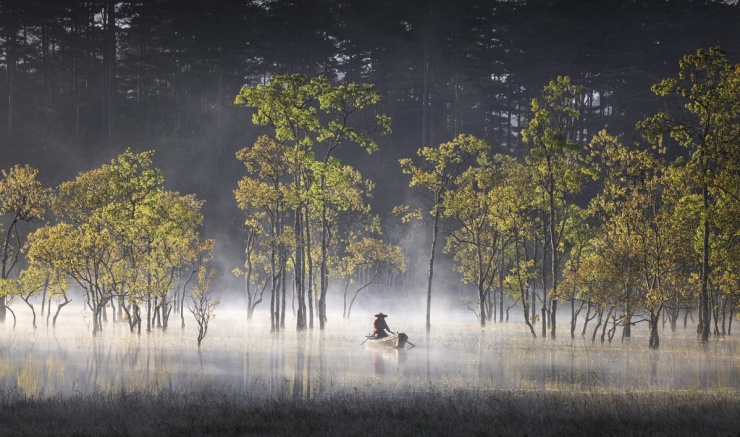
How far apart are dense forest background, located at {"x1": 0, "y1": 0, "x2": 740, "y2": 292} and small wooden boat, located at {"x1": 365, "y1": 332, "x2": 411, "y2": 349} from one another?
77419 mm

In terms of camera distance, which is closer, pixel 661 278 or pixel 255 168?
pixel 661 278

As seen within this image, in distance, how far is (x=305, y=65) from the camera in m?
155

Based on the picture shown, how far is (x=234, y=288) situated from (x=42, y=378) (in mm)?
88194

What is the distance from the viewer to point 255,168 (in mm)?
66625

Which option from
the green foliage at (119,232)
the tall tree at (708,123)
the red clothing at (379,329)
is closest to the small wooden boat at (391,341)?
the red clothing at (379,329)

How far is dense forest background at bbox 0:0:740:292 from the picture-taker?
13100cm

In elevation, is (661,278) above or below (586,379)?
above

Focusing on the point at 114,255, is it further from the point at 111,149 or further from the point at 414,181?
the point at 111,149

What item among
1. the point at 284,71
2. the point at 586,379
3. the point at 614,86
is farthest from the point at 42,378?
the point at 284,71

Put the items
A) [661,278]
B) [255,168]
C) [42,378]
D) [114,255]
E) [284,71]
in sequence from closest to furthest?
[42,378]
[661,278]
[255,168]
[114,255]
[284,71]

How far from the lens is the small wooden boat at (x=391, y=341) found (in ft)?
155

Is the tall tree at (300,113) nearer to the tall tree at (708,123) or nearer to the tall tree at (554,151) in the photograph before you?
the tall tree at (554,151)

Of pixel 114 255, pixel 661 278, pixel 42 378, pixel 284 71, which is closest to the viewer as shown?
pixel 42 378

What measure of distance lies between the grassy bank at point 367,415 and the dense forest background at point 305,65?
101 metres
